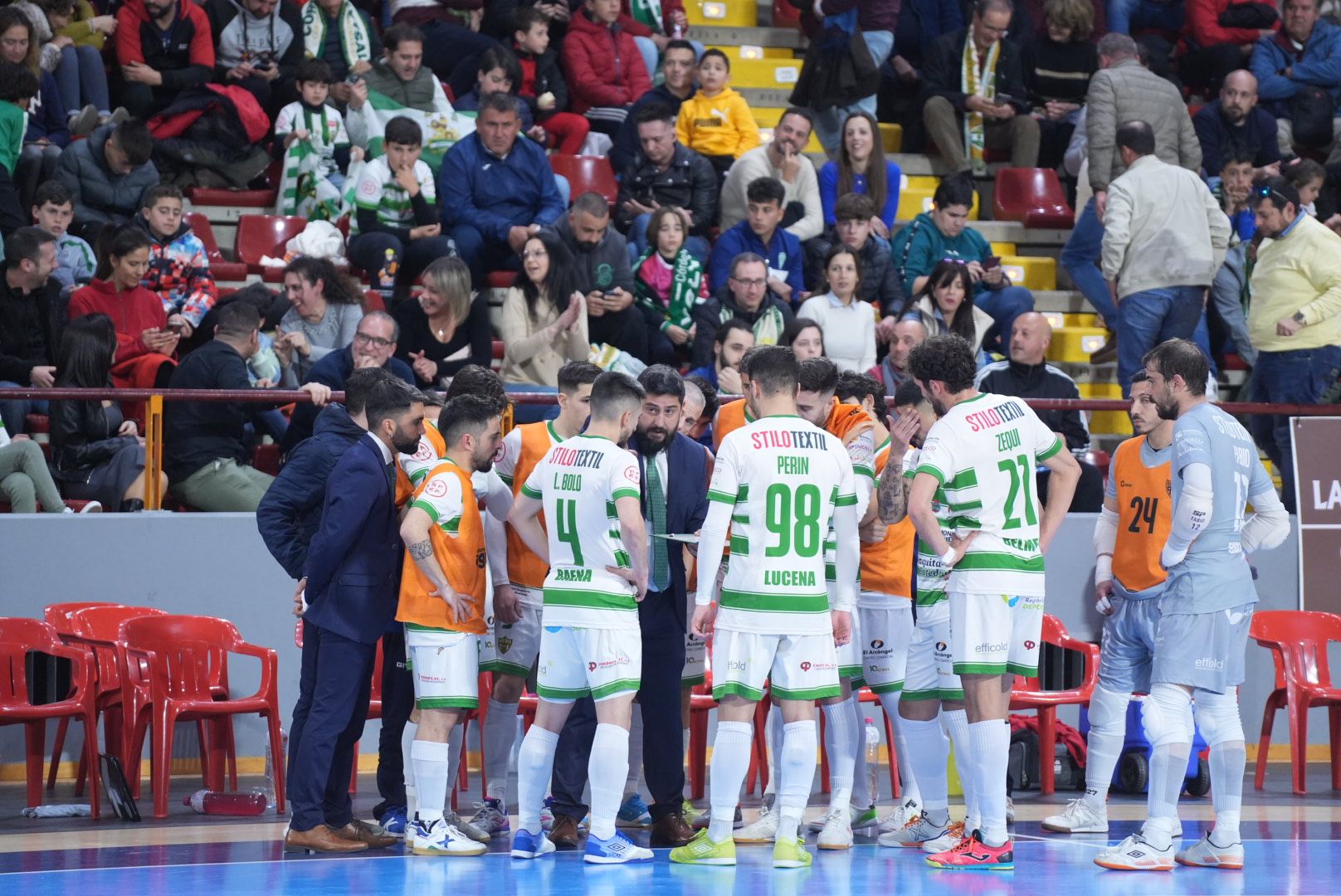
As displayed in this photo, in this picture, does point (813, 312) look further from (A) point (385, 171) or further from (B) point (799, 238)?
(A) point (385, 171)

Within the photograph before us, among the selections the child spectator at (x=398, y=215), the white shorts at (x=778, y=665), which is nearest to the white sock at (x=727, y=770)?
the white shorts at (x=778, y=665)

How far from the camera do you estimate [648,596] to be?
23.2 ft

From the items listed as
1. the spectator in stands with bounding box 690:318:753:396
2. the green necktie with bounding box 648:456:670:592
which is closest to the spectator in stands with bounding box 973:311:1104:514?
the spectator in stands with bounding box 690:318:753:396

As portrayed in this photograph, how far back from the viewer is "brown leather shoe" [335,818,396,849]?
6.98m

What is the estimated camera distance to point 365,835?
276 inches

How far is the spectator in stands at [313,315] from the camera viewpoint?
10.1 m

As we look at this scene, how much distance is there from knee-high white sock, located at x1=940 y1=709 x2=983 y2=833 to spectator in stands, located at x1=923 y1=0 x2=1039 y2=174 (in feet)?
24.9

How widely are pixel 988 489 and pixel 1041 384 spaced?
3.90 metres

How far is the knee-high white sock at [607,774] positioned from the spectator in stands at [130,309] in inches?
172

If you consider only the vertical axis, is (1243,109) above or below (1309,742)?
above

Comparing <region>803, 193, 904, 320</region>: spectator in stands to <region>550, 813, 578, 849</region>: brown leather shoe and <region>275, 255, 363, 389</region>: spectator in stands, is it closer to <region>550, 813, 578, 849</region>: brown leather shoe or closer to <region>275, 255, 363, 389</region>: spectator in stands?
<region>275, 255, 363, 389</region>: spectator in stands

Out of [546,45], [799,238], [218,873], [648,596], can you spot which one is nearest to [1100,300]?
[799,238]

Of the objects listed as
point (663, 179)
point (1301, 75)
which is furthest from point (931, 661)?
point (1301, 75)

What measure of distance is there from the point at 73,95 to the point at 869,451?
23.0ft
